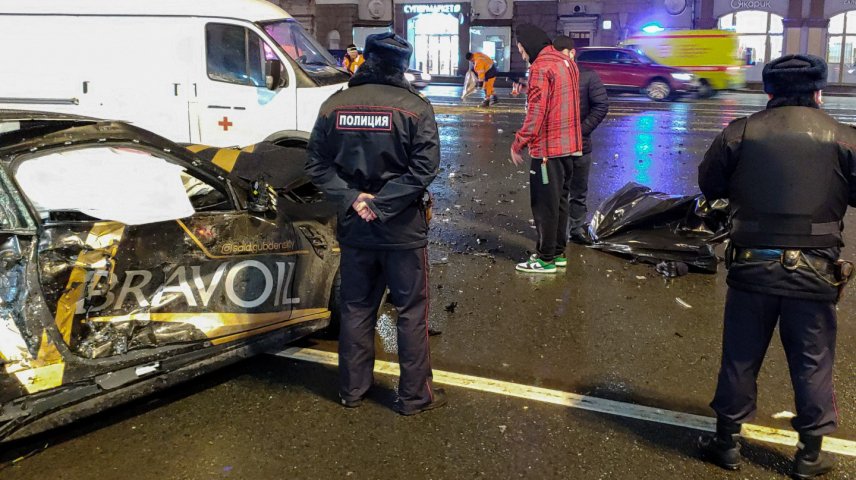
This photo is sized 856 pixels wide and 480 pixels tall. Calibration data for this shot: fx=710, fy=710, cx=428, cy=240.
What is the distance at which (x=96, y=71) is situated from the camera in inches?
321

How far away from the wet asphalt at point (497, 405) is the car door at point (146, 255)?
16.0 inches

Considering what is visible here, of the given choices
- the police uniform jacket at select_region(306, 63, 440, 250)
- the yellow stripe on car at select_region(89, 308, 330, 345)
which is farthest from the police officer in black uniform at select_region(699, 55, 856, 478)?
the yellow stripe on car at select_region(89, 308, 330, 345)

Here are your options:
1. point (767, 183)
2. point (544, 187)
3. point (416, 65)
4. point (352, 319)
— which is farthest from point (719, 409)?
point (416, 65)

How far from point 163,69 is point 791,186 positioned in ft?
23.3

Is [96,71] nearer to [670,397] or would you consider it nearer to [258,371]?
[258,371]

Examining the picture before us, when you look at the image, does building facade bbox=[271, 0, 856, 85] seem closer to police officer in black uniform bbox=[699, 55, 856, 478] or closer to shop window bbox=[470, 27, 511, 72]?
shop window bbox=[470, 27, 511, 72]

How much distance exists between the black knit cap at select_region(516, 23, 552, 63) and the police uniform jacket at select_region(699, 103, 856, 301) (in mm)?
2875

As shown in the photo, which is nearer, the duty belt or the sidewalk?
the duty belt

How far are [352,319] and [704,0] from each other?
32.6 metres

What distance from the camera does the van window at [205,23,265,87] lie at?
8.16 metres

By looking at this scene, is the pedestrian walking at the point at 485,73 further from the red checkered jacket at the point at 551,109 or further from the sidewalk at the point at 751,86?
the red checkered jacket at the point at 551,109

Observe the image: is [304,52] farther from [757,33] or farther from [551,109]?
[757,33]

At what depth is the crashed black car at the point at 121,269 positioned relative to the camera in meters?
3.07

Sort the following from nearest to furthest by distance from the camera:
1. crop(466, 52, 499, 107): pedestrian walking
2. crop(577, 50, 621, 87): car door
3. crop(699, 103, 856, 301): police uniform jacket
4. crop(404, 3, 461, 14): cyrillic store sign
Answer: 1. crop(699, 103, 856, 301): police uniform jacket
2. crop(466, 52, 499, 107): pedestrian walking
3. crop(577, 50, 621, 87): car door
4. crop(404, 3, 461, 14): cyrillic store sign
